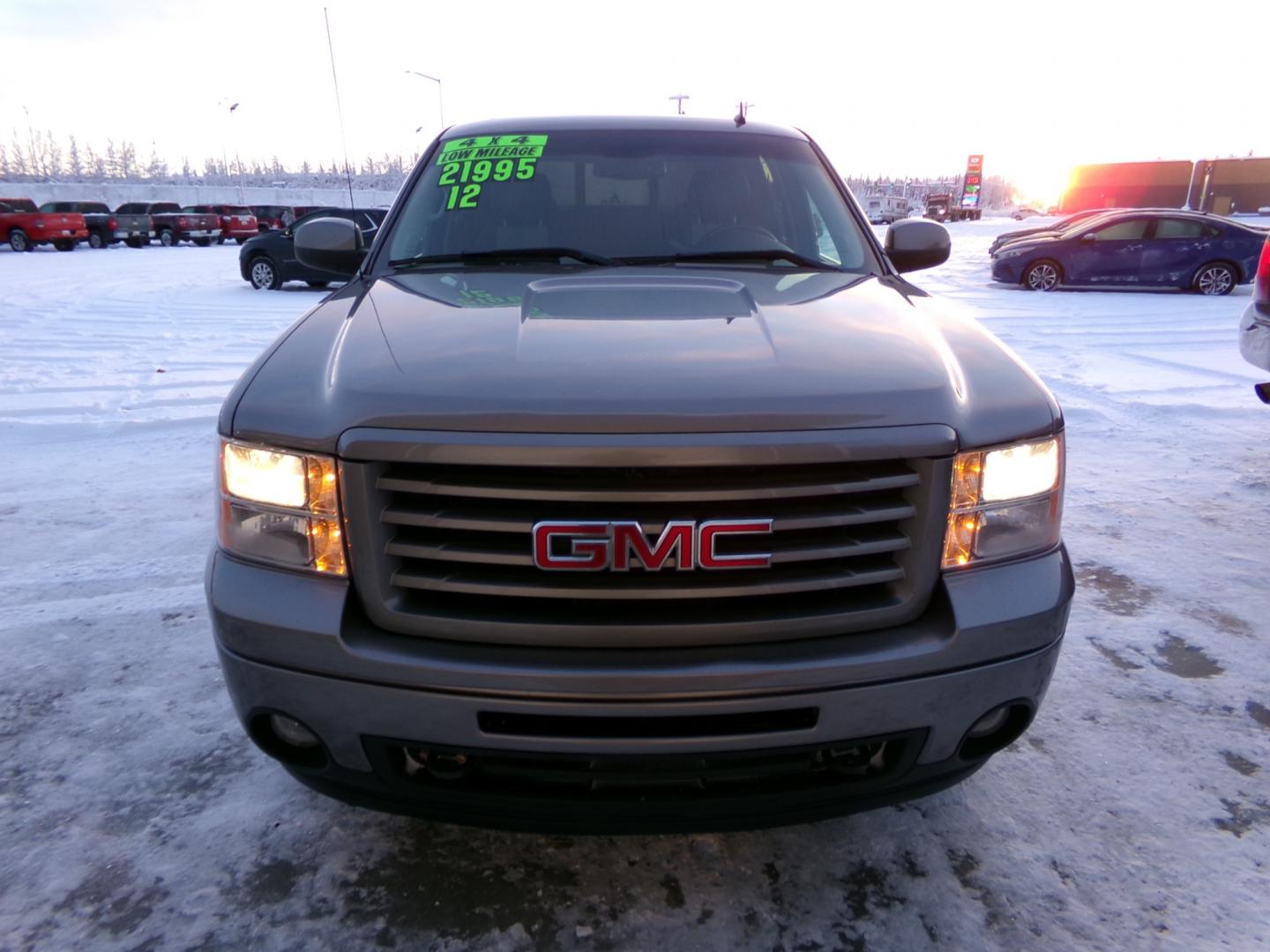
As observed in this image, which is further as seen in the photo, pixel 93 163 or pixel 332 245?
pixel 93 163

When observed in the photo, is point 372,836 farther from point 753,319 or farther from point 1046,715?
point 1046,715

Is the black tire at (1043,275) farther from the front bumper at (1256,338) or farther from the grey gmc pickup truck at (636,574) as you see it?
the grey gmc pickup truck at (636,574)

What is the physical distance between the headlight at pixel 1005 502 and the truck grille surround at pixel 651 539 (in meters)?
0.06

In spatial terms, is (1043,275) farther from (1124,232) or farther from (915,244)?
(915,244)

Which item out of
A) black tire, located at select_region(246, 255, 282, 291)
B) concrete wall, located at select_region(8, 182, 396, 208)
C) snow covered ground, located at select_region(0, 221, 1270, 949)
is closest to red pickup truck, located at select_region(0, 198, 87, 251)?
black tire, located at select_region(246, 255, 282, 291)

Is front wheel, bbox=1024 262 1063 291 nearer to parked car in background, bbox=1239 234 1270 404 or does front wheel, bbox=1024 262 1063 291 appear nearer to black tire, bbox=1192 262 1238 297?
black tire, bbox=1192 262 1238 297

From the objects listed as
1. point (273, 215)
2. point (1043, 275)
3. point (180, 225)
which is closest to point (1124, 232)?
point (1043, 275)

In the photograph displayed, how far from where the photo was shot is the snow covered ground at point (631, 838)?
1928 mm

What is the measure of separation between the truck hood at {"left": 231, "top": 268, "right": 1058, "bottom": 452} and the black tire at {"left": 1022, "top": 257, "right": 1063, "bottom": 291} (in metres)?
14.6

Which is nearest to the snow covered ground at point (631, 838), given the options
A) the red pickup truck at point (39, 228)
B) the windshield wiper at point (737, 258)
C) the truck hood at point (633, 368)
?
the truck hood at point (633, 368)

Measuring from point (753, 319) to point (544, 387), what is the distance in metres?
0.66

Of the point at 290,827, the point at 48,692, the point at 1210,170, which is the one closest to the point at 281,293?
the point at 48,692

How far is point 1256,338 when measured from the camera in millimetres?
4801

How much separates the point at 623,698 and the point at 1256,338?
4.84 m
